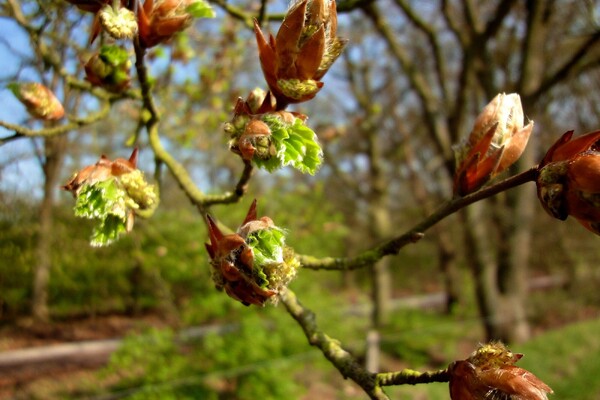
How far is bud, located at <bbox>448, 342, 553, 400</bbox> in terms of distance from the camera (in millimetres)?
926

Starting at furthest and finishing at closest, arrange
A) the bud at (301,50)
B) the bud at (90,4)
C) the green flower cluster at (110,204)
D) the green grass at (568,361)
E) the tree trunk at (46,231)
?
1. the green grass at (568,361)
2. the tree trunk at (46,231)
3. the bud at (90,4)
4. the green flower cluster at (110,204)
5. the bud at (301,50)

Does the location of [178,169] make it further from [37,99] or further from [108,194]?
[108,194]

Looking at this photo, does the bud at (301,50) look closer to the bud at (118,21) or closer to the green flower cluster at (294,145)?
the green flower cluster at (294,145)

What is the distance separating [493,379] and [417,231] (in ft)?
→ 1.43

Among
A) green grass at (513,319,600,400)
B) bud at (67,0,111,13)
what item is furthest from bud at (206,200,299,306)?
green grass at (513,319,600,400)

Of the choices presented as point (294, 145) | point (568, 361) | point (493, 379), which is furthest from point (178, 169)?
point (568, 361)

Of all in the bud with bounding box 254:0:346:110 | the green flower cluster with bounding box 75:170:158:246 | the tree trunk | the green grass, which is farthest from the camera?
the green grass

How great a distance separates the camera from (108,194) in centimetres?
113

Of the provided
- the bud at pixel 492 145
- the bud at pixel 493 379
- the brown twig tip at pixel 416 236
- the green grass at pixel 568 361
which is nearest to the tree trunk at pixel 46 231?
the brown twig tip at pixel 416 236

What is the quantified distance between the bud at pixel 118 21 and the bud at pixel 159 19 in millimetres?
34

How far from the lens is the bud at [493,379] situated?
93 centimetres

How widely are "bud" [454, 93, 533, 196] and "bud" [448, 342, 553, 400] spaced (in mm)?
369

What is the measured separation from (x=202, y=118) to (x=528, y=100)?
4333 mm

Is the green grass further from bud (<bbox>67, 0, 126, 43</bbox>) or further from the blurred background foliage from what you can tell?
bud (<bbox>67, 0, 126, 43</bbox>)
